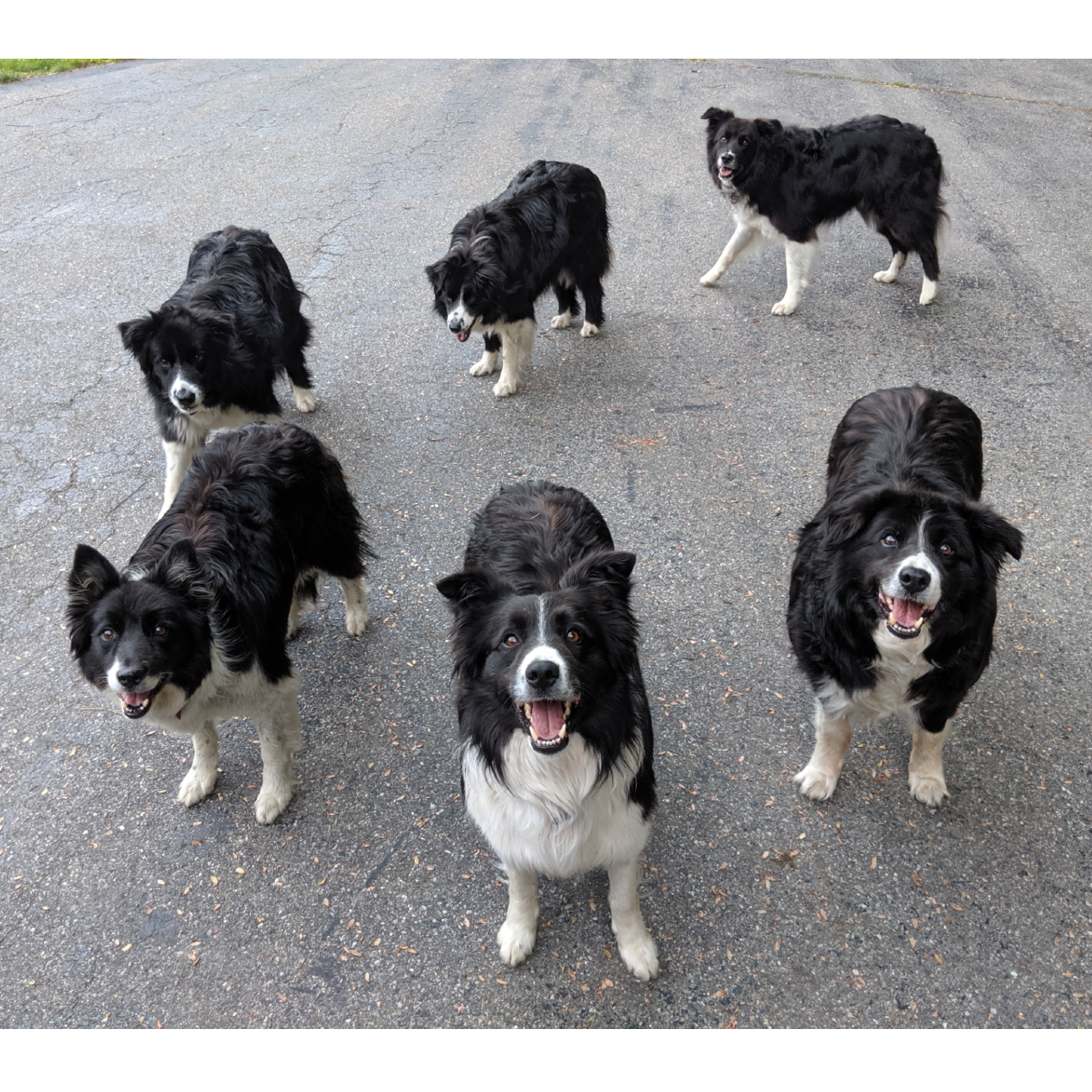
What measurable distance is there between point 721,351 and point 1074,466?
2.51 metres

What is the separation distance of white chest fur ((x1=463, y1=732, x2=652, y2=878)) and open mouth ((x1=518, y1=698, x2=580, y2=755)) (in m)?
0.08

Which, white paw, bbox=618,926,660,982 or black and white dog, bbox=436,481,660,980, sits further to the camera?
white paw, bbox=618,926,660,982

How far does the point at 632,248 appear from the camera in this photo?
745 centimetres

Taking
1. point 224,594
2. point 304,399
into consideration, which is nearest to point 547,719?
point 224,594

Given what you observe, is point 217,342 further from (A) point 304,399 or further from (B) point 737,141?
(B) point 737,141

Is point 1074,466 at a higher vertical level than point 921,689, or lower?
lower

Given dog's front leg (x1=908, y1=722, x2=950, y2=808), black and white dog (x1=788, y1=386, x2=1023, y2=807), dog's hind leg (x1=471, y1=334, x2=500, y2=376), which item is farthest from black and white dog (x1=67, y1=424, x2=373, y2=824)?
dog's front leg (x1=908, y1=722, x2=950, y2=808)

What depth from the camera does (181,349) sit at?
14.1 feet

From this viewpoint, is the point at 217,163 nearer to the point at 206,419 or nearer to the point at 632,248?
the point at 632,248

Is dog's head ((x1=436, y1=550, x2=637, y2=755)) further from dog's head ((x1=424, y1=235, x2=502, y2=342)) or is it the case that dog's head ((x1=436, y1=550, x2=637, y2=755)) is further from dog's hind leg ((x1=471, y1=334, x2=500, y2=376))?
dog's hind leg ((x1=471, y1=334, x2=500, y2=376))

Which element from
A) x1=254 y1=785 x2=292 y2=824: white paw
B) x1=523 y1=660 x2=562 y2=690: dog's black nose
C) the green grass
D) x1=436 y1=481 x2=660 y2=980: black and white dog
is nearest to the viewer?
x1=523 y1=660 x2=562 y2=690: dog's black nose

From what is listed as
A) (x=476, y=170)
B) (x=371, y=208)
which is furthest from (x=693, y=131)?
(x=371, y=208)

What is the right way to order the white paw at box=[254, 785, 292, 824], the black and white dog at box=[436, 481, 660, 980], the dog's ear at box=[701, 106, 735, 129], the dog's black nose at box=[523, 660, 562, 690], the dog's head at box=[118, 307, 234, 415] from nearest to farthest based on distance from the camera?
the dog's black nose at box=[523, 660, 562, 690]
the black and white dog at box=[436, 481, 660, 980]
the white paw at box=[254, 785, 292, 824]
the dog's head at box=[118, 307, 234, 415]
the dog's ear at box=[701, 106, 735, 129]

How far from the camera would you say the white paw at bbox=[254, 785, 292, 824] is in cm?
321
